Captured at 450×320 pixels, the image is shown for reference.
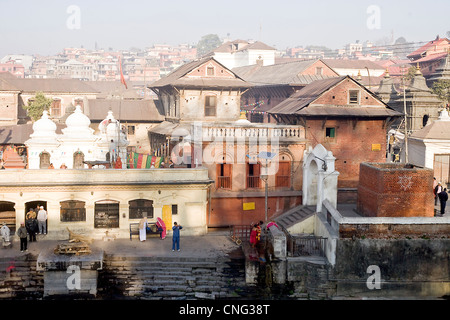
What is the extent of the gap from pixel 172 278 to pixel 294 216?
8927 mm

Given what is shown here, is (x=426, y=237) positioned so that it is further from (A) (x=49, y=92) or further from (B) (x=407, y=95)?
(A) (x=49, y=92)

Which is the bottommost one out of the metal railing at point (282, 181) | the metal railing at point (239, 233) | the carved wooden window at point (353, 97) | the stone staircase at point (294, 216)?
the metal railing at point (239, 233)

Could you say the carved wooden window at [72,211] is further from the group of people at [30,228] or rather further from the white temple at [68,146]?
the white temple at [68,146]

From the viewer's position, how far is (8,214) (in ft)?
95.6

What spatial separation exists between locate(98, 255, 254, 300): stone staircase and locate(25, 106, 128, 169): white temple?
1198 centimetres

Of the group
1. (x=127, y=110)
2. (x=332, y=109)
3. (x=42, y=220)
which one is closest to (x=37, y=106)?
(x=127, y=110)

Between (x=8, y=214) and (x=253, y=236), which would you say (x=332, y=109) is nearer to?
(x=253, y=236)

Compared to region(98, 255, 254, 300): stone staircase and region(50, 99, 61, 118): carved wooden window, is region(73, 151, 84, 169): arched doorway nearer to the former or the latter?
region(98, 255, 254, 300): stone staircase

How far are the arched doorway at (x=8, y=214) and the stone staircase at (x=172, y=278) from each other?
6.12 m

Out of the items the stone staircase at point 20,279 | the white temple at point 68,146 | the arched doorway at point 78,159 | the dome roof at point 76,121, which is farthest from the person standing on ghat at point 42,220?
the dome roof at point 76,121

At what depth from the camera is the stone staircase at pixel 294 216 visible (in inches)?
1200

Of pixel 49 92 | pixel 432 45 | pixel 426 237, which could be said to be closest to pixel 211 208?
pixel 426 237

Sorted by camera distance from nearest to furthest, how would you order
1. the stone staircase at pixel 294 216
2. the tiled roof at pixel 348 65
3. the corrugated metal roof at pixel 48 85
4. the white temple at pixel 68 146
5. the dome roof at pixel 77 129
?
the stone staircase at pixel 294 216 < the white temple at pixel 68 146 < the dome roof at pixel 77 129 < the corrugated metal roof at pixel 48 85 < the tiled roof at pixel 348 65
